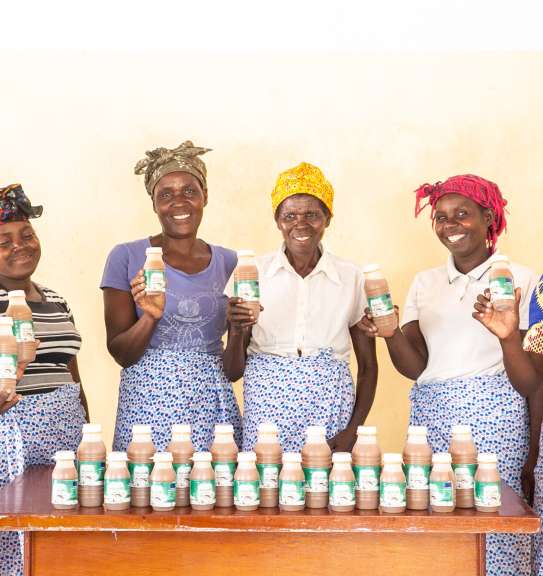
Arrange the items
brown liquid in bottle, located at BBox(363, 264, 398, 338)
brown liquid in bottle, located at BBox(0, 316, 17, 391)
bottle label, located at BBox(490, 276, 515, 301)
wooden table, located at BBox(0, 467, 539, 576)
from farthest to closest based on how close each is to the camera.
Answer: brown liquid in bottle, located at BBox(363, 264, 398, 338)
bottle label, located at BBox(490, 276, 515, 301)
brown liquid in bottle, located at BBox(0, 316, 17, 391)
wooden table, located at BBox(0, 467, 539, 576)

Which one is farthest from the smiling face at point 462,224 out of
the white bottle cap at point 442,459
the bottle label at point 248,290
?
the white bottle cap at point 442,459

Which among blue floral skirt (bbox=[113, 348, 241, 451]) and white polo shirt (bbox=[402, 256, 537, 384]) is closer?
white polo shirt (bbox=[402, 256, 537, 384])

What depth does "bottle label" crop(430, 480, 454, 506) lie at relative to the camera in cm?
260

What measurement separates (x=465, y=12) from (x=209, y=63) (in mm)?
1273

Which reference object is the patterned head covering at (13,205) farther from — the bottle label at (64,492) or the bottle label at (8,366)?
the bottle label at (64,492)

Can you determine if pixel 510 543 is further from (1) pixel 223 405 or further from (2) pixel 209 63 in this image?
(2) pixel 209 63

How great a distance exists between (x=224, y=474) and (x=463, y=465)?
0.70m

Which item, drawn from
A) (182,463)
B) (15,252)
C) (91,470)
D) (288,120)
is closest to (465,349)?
(182,463)

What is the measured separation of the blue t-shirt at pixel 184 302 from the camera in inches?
143

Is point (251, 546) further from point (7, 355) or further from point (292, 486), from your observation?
point (7, 355)

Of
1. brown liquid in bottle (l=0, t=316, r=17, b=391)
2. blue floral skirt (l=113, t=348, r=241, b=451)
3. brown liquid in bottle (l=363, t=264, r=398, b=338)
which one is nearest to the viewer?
brown liquid in bottle (l=0, t=316, r=17, b=391)

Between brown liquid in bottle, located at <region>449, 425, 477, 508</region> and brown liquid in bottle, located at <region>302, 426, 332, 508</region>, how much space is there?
0.37 meters

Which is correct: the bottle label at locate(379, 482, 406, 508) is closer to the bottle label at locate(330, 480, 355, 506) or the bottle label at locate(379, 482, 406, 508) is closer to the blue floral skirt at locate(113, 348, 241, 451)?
the bottle label at locate(330, 480, 355, 506)

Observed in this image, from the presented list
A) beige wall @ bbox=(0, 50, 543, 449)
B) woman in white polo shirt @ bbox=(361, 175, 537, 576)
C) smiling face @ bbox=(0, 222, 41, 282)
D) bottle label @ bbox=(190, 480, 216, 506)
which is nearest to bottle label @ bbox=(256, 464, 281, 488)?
bottle label @ bbox=(190, 480, 216, 506)
